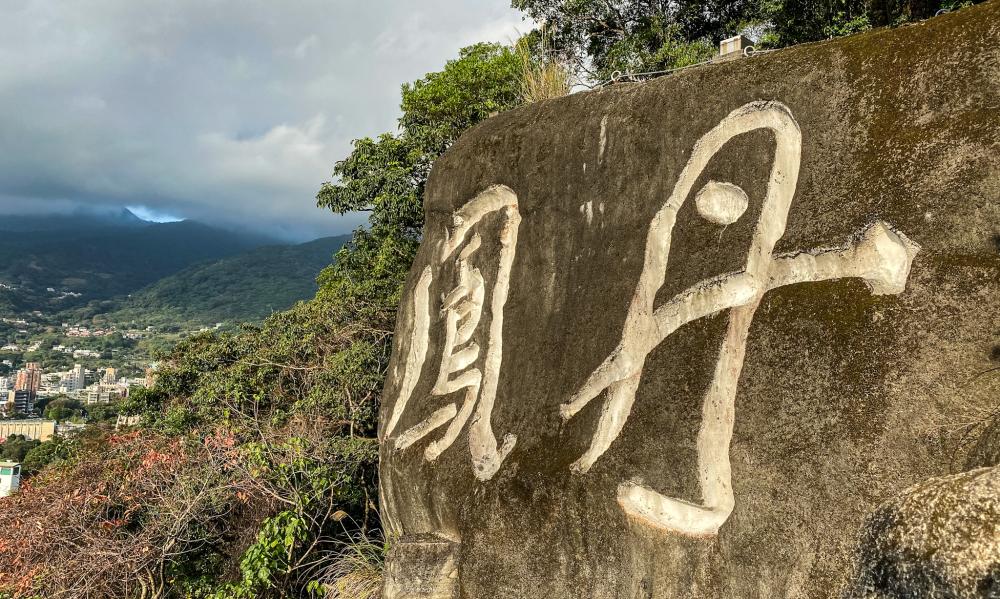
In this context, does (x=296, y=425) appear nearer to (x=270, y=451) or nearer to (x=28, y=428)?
(x=270, y=451)

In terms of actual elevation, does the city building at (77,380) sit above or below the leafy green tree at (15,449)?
below

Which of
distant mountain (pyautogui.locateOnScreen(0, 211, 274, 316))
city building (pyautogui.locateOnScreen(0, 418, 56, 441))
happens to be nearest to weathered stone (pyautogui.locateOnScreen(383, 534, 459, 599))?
city building (pyautogui.locateOnScreen(0, 418, 56, 441))

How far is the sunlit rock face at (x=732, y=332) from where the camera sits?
227 centimetres

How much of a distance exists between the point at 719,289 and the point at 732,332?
0.19m

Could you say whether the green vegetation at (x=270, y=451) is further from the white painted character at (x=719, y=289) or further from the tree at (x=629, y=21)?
the white painted character at (x=719, y=289)

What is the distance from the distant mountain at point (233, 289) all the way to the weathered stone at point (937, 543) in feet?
213

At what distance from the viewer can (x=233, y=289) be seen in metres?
84.8

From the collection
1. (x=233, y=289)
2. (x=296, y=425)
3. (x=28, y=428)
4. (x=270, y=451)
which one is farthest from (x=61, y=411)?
(x=233, y=289)

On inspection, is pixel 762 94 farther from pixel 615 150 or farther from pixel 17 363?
pixel 17 363

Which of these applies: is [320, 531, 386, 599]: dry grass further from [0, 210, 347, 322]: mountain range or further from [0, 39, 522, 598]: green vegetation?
[0, 210, 347, 322]: mountain range

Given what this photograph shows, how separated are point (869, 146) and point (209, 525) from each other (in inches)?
266

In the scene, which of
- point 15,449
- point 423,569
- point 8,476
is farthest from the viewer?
point 15,449

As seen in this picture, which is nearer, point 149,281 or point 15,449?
point 15,449

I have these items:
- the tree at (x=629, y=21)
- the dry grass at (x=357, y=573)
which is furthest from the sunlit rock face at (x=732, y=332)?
the tree at (x=629, y=21)
